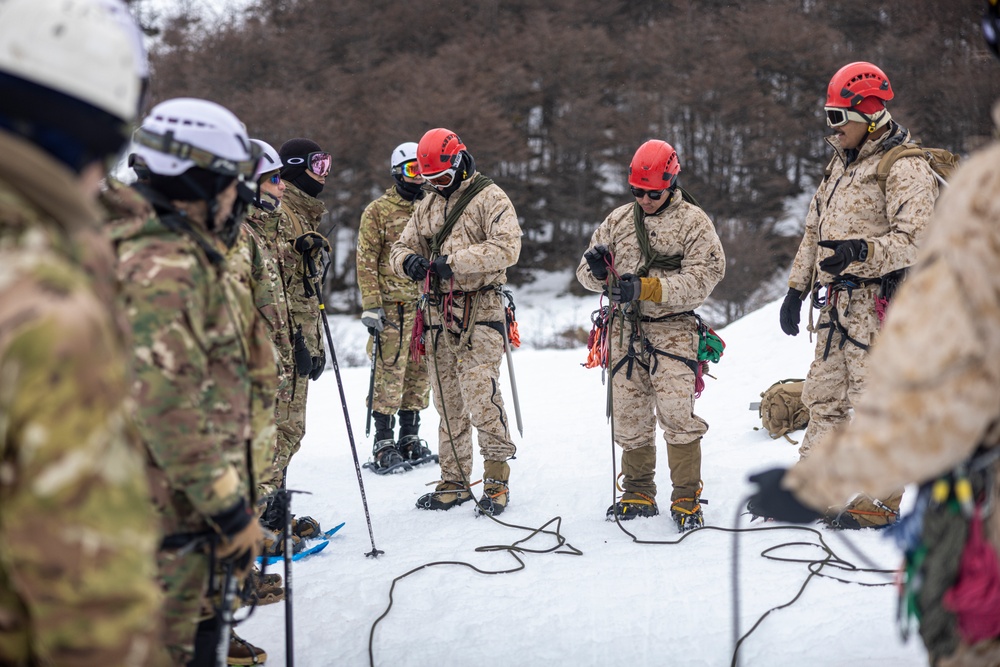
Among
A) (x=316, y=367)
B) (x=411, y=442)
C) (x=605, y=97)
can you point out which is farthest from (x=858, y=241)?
(x=605, y=97)

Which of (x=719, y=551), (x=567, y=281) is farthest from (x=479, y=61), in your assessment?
(x=719, y=551)

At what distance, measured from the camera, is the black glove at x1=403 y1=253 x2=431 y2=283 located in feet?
17.8

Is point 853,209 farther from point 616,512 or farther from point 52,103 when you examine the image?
point 52,103

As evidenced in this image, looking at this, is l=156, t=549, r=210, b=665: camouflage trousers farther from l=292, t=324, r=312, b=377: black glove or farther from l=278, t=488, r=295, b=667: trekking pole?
l=292, t=324, r=312, b=377: black glove

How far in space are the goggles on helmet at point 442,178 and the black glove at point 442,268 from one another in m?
0.51

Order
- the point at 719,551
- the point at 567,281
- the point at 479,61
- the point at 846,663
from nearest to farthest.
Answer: the point at 846,663 < the point at 719,551 < the point at 567,281 < the point at 479,61

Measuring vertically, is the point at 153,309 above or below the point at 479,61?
below

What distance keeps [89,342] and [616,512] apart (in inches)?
171

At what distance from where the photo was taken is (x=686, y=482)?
5102mm

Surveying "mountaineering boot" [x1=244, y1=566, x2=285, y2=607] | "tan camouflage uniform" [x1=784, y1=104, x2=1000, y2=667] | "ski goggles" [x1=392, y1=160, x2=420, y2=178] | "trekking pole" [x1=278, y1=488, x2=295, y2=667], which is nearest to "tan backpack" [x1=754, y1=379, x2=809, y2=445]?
"ski goggles" [x1=392, y1=160, x2=420, y2=178]

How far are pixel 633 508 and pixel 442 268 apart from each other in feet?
6.54

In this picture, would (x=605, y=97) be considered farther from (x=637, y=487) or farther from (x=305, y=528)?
(x=305, y=528)

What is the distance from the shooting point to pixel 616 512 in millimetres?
5227

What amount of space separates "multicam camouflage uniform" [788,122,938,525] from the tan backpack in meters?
1.64
